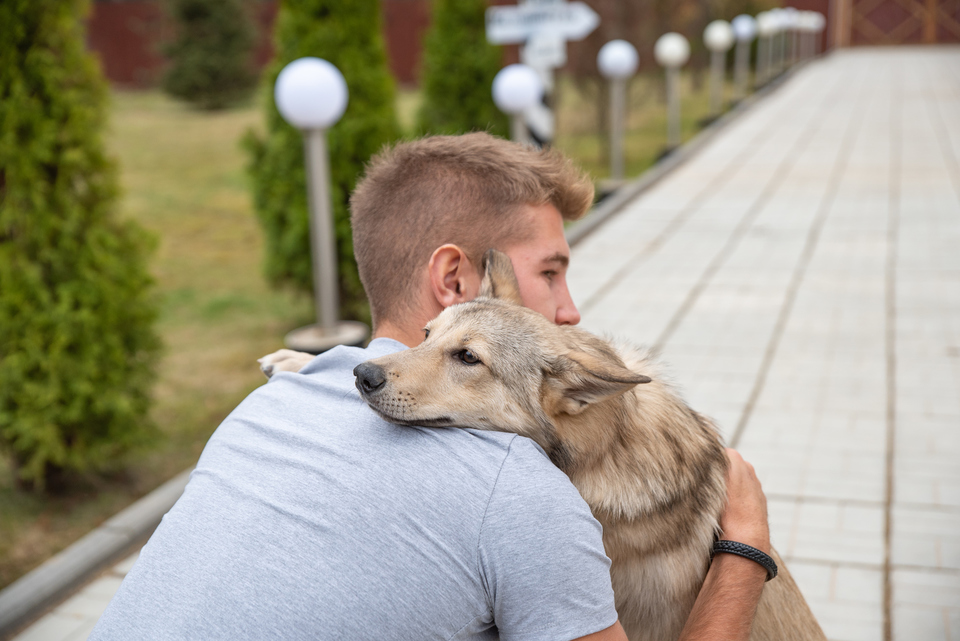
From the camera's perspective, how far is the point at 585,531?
4.66 feet

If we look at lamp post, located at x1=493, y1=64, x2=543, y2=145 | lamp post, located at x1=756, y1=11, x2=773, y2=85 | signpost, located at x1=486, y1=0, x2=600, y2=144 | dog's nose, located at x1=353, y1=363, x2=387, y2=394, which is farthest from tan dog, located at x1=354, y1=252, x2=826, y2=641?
lamp post, located at x1=756, y1=11, x2=773, y2=85

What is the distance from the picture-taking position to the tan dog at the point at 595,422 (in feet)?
5.72

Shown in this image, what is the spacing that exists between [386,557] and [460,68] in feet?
41.3

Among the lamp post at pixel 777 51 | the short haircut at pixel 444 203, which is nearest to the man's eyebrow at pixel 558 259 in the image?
the short haircut at pixel 444 203

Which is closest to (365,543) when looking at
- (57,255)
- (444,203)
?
(444,203)

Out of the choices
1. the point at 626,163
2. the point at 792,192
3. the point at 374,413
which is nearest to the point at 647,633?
the point at 374,413

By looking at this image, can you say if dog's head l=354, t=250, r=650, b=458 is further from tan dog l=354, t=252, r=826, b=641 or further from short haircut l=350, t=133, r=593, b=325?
short haircut l=350, t=133, r=593, b=325

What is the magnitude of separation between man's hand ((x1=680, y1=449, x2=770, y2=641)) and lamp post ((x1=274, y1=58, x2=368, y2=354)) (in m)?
3.71

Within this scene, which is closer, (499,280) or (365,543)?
(365,543)

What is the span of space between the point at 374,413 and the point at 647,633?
2.75ft

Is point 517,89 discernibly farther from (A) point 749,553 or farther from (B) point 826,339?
(A) point 749,553

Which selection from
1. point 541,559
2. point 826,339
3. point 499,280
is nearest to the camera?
point 541,559

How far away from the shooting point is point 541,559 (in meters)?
1.38

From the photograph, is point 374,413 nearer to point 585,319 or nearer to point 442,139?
point 442,139
